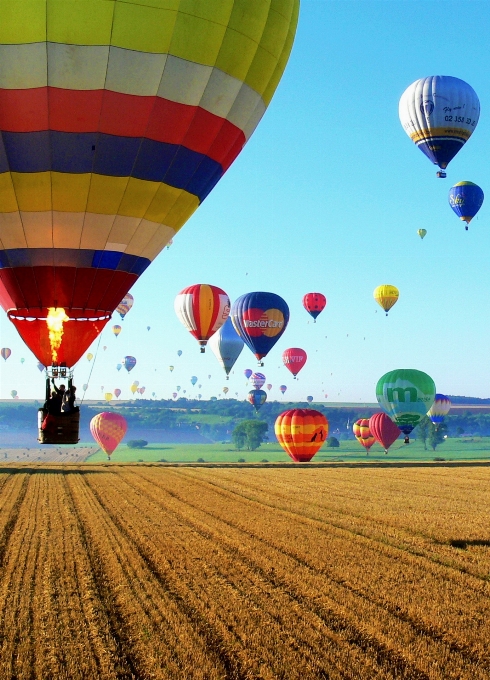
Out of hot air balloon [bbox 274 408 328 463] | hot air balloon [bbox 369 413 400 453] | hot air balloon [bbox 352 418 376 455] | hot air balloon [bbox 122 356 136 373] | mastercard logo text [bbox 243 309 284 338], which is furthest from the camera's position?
hot air balloon [bbox 122 356 136 373]

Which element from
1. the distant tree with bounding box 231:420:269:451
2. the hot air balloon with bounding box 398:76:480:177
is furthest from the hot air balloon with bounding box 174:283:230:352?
the distant tree with bounding box 231:420:269:451

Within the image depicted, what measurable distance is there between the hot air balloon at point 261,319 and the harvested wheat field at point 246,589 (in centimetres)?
3287

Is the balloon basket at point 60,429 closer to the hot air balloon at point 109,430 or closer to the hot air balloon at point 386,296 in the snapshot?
the hot air balloon at point 386,296

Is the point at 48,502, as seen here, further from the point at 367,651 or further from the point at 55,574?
the point at 367,651

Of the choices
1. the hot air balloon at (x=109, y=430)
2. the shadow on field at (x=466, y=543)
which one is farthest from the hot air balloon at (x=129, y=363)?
the shadow on field at (x=466, y=543)

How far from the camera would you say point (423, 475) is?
110 ft

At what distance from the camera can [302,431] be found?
5069 cm

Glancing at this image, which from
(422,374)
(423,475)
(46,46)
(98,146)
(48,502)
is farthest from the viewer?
(422,374)

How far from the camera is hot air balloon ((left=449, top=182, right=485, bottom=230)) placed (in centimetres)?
5309

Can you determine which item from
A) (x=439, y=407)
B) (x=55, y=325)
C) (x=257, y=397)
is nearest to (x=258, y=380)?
(x=257, y=397)

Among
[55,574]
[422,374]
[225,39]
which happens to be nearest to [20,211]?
[225,39]

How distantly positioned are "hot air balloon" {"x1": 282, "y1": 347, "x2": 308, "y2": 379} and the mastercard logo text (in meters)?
20.6

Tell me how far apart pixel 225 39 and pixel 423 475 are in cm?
2197

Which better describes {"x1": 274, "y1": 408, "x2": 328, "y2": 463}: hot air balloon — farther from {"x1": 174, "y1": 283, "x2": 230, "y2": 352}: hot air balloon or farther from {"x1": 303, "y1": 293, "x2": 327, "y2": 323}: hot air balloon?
{"x1": 303, "y1": 293, "x2": 327, "y2": 323}: hot air balloon
